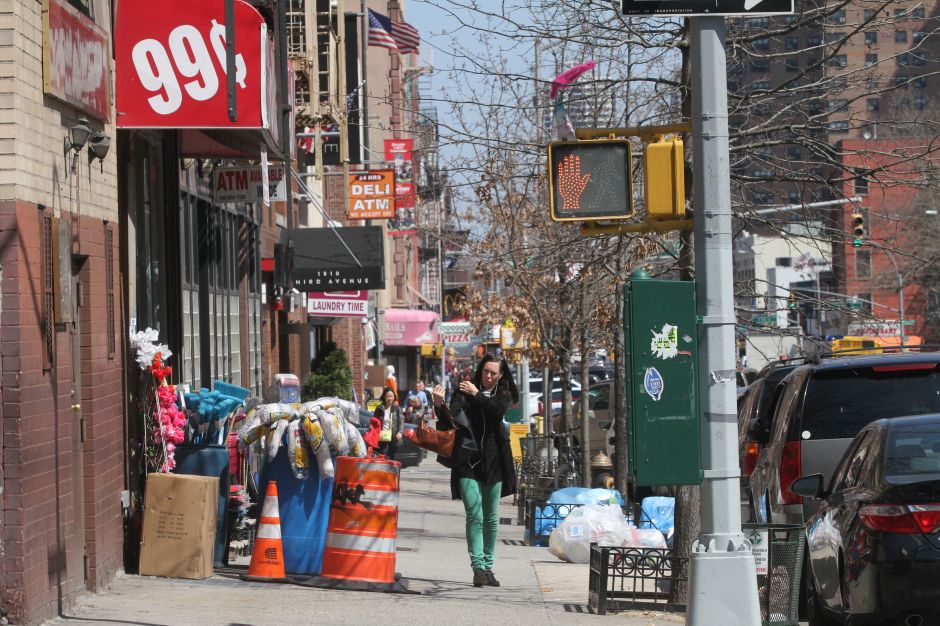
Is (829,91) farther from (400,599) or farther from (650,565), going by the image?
(400,599)

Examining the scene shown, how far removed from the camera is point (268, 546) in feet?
35.0

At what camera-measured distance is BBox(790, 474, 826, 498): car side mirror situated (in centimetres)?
887

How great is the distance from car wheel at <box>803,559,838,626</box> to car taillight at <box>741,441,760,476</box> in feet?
9.02

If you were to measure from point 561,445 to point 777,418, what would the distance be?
1103 centimetres

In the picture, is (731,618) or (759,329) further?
(759,329)

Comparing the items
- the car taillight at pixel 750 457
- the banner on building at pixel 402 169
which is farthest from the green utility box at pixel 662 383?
the banner on building at pixel 402 169

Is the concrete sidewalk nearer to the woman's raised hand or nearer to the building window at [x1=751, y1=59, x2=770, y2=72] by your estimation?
the woman's raised hand

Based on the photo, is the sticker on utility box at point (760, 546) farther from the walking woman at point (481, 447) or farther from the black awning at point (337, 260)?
the black awning at point (337, 260)

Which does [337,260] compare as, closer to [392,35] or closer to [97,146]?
[97,146]

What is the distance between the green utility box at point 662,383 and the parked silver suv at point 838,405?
3.74 metres

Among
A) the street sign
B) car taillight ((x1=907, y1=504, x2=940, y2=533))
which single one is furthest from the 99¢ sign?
car taillight ((x1=907, y1=504, x2=940, y2=533))

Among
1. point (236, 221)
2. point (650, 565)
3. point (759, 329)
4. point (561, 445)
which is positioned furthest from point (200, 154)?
point (561, 445)

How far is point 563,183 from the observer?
24.5 ft

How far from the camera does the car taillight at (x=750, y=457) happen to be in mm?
12242
